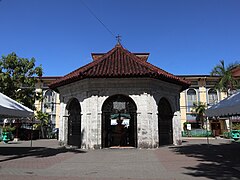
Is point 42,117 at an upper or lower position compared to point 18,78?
lower

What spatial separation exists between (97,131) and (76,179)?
712cm

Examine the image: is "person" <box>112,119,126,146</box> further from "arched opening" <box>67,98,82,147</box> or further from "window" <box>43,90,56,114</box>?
"window" <box>43,90,56,114</box>

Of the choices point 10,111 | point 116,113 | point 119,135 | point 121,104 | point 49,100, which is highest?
point 49,100

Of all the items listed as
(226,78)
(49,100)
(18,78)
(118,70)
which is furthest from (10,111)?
(49,100)

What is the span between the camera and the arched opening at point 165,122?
14867 millimetres

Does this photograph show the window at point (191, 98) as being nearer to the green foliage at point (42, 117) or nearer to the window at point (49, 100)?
the window at point (49, 100)

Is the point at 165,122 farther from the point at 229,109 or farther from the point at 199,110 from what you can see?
the point at 199,110

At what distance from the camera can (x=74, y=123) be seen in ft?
50.3

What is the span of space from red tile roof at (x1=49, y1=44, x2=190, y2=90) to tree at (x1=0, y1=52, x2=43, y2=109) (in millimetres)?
10754

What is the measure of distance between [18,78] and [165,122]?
18.3m

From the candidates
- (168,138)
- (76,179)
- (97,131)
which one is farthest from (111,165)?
(168,138)

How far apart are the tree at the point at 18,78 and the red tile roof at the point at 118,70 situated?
10754 mm

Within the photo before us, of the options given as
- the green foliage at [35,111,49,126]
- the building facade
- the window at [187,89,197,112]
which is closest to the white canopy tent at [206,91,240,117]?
the building facade

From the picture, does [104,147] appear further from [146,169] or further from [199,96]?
[199,96]
